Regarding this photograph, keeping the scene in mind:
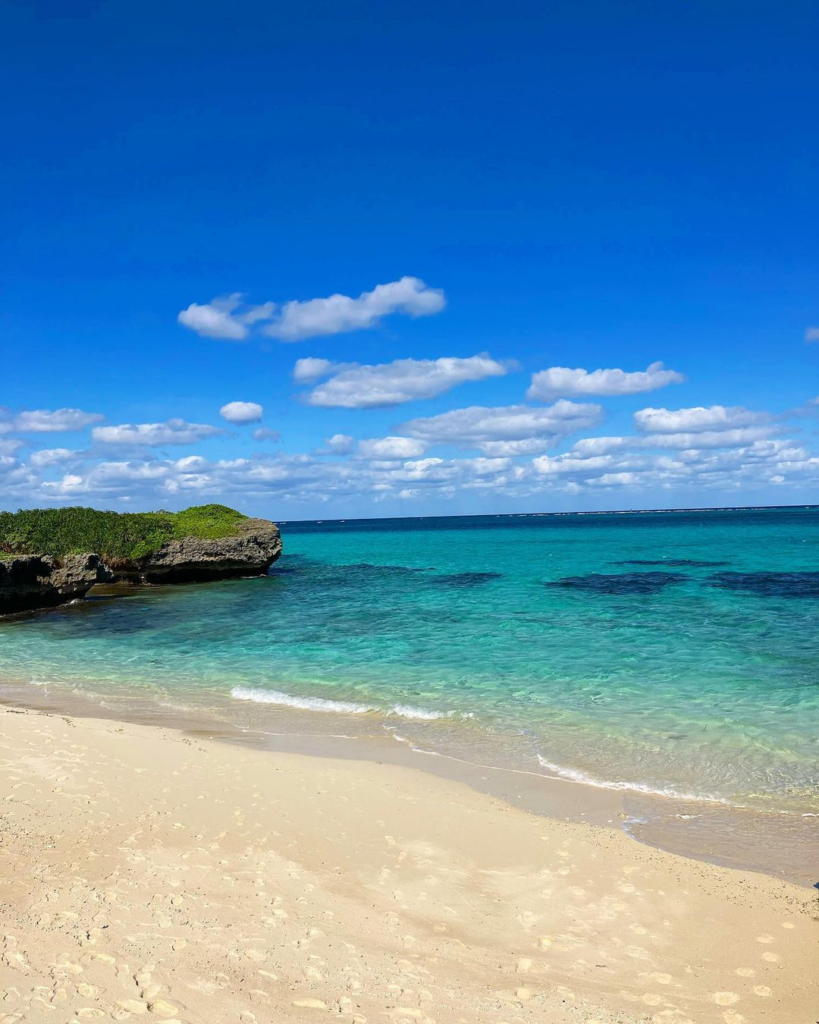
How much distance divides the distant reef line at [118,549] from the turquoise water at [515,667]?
1623 millimetres

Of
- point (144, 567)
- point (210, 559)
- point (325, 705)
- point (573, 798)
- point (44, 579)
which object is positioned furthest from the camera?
point (210, 559)

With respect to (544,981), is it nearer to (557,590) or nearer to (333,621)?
(333,621)

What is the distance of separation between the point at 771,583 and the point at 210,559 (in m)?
28.8

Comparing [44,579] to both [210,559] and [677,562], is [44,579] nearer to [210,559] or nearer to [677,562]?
[210,559]

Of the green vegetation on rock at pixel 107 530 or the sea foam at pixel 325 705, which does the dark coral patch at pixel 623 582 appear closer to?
the sea foam at pixel 325 705

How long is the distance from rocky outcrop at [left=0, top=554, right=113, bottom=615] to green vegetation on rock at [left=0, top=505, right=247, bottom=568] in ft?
3.22

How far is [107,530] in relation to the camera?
3431 centimetres

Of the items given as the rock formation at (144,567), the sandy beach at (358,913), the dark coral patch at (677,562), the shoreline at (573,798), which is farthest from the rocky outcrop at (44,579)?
the dark coral patch at (677,562)

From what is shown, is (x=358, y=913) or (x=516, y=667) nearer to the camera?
(x=358, y=913)

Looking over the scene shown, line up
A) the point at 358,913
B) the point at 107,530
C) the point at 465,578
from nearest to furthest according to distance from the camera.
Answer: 1. the point at 358,913
2. the point at 107,530
3. the point at 465,578

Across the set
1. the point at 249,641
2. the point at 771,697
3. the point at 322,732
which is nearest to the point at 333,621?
the point at 249,641

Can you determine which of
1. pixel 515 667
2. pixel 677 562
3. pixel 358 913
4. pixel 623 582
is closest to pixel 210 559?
pixel 623 582

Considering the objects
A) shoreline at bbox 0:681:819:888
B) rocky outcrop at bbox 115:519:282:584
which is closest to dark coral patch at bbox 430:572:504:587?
rocky outcrop at bbox 115:519:282:584

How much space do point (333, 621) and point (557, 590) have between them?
1176 centimetres
